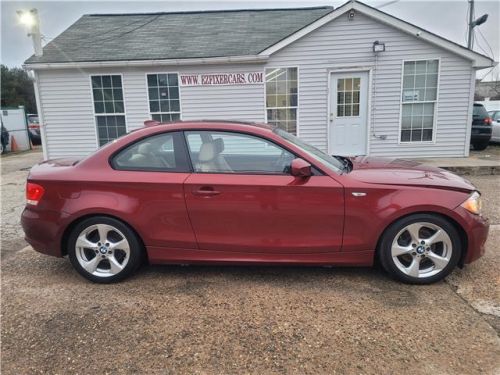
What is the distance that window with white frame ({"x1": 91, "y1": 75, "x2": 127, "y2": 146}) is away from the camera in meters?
10.0

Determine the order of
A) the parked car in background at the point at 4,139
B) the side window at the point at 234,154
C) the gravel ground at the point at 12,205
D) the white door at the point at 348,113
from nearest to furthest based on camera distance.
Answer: the side window at the point at 234,154 < the gravel ground at the point at 12,205 < the white door at the point at 348,113 < the parked car in background at the point at 4,139

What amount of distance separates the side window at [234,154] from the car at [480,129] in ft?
38.4

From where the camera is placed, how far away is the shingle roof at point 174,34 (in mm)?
9836

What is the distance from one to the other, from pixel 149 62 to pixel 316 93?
443cm

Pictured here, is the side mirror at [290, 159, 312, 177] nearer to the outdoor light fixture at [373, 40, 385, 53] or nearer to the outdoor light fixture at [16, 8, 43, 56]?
the outdoor light fixture at [373, 40, 385, 53]

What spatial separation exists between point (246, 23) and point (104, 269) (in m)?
10.2

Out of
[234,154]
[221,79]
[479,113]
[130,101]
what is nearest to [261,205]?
[234,154]

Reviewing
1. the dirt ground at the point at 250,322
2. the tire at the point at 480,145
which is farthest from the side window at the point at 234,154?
the tire at the point at 480,145

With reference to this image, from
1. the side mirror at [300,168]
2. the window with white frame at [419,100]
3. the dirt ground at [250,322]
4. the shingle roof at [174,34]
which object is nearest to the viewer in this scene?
the dirt ground at [250,322]

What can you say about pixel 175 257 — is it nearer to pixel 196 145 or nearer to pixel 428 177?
pixel 196 145

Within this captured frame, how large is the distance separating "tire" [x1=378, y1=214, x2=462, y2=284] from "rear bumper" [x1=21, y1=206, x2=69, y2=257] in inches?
115

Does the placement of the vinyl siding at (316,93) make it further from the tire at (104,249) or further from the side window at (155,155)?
the tire at (104,249)

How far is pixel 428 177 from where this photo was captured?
3.35 metres

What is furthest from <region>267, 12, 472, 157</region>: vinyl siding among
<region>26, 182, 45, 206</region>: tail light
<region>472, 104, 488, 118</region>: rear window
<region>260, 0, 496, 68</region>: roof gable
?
Answer: <region>26, 182, 45, 206</region>: tail light
